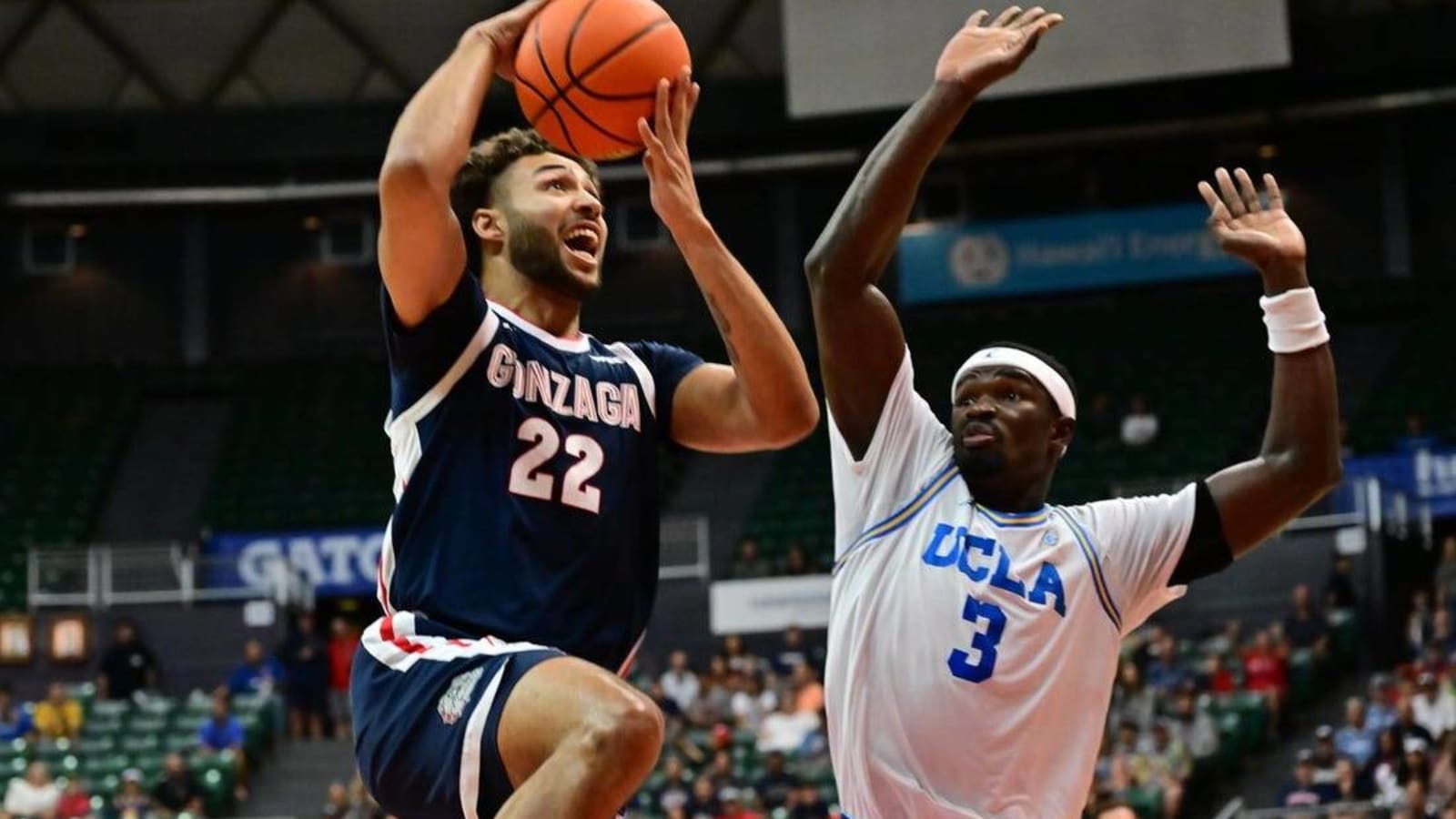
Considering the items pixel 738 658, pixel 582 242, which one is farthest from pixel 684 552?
pixel 582 242

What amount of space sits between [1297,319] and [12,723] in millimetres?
18982

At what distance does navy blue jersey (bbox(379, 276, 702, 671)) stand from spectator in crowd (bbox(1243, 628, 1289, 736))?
15.2 m

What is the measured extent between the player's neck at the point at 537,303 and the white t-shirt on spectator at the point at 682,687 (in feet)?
50.8

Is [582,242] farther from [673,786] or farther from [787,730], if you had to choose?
[787,730]

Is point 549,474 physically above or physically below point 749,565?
above

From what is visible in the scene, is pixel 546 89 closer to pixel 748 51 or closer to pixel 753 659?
pixel 753 659

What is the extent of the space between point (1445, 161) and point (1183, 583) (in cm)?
2752

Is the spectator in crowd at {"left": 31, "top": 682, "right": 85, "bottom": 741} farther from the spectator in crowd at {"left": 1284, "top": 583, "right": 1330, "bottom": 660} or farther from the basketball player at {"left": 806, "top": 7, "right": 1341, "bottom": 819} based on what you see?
the basketball player at {"left": 806, "top": 7, "right": 1341, "bottom": 819}

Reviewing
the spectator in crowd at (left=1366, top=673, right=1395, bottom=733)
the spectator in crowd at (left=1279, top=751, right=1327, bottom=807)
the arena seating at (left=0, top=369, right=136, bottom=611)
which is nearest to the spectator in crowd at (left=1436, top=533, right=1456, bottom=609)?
the spectator in crowd at (left=1366, top=673, right=1395, bottom=733)

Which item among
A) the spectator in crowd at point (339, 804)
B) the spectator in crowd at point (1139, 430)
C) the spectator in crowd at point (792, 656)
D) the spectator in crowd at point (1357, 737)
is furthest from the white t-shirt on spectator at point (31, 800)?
the spectator in crowd at point (1139, 430)

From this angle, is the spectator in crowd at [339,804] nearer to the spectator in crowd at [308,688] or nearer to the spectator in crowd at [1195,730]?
the spectator in crowd at [308,688]

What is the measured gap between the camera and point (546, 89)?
534 centimetres

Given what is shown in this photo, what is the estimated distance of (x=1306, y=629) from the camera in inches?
823

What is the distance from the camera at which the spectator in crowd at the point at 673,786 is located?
17.7 m
